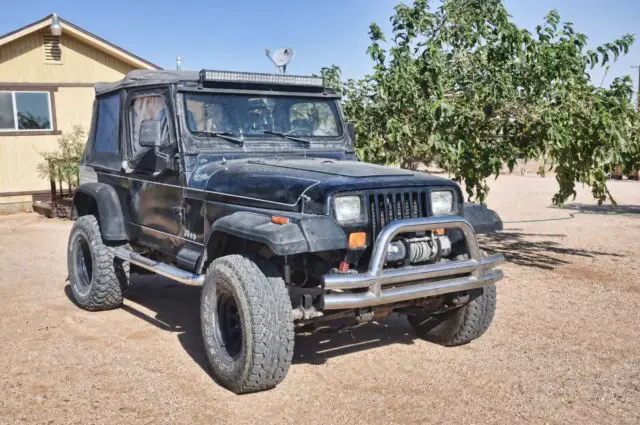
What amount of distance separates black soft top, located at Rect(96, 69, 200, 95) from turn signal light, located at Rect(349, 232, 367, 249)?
2068 millimetres

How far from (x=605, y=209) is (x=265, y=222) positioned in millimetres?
15089

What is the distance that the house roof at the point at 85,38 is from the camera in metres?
14.5

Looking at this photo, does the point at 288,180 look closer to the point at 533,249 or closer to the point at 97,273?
the point at 97,273

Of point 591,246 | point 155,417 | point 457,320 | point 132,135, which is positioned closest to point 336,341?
point 457,320

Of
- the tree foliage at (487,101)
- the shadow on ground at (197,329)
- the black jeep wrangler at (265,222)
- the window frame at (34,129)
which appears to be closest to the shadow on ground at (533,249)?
the tree foliage at (487,101)

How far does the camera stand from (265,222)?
162 inches

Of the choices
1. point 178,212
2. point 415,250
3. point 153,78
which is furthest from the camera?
point 153,78

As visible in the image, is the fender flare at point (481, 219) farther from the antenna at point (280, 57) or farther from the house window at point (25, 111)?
the house window at point (25, 111)

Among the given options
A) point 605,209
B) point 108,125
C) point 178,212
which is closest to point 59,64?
point 108,125

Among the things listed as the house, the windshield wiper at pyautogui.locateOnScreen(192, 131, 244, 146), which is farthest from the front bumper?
the house

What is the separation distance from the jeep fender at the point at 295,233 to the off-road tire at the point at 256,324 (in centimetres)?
27

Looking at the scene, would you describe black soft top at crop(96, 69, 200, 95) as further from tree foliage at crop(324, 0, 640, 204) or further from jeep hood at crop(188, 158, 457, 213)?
tree foliage at crop(324, 0, 640, 204)

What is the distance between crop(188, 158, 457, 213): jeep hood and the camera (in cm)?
421

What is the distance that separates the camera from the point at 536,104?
790 cm
